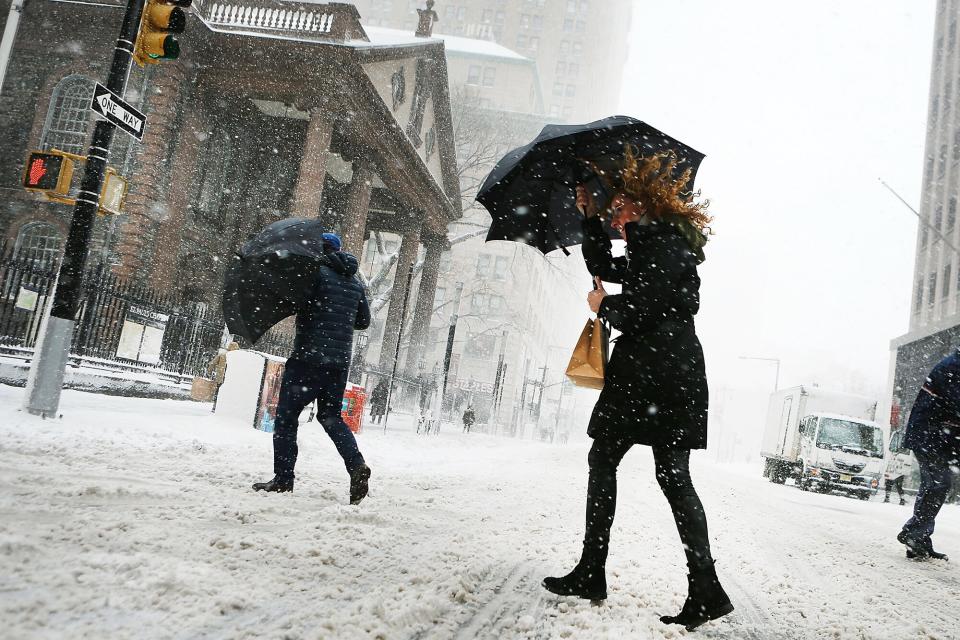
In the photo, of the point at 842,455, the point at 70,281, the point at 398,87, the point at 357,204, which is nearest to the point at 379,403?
the point at 357,204

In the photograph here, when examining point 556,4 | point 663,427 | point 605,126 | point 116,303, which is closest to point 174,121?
point 116,303

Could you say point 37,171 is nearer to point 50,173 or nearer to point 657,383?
point 50,173

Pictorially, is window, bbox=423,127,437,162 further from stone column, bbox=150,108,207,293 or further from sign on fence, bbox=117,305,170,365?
sign on fence, bbox=117,305,170,365

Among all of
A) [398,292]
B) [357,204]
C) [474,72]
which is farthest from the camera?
[474,72]

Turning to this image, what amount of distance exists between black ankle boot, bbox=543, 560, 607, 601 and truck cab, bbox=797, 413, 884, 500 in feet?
64.9

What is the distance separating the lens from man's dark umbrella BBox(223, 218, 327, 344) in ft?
15.7

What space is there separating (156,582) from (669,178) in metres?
2.94

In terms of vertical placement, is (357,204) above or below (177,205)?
above

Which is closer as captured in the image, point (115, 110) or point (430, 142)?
point (115, 110)

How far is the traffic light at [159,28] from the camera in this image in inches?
274

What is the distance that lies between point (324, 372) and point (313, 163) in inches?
489

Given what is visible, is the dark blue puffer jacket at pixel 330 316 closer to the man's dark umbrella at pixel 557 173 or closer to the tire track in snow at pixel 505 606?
the man's dark umbrella at pixel 557 173

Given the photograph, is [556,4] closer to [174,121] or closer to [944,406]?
[174,121]

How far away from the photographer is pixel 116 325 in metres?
11.3
